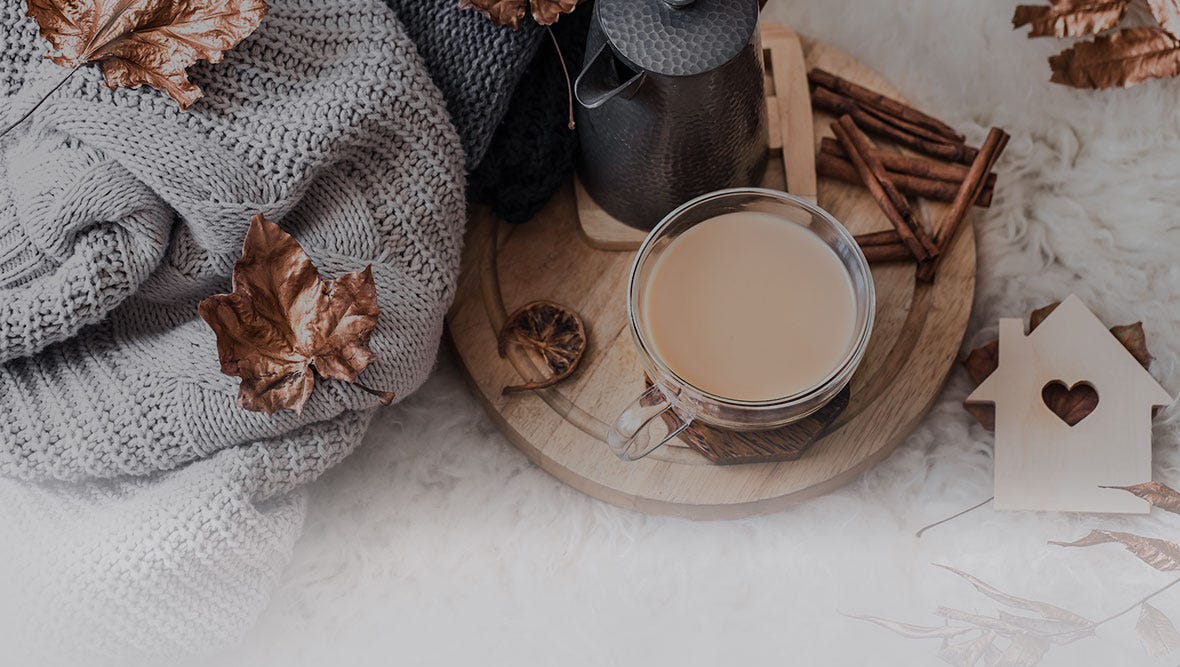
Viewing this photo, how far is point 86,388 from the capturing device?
2.03 feet

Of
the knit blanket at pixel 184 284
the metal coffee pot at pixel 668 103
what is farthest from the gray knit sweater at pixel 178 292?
the metal coffee pot at pixel 668 103

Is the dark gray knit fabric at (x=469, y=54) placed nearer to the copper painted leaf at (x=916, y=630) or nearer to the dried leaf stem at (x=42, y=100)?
the dried leaf stem at (x=42, y=100)

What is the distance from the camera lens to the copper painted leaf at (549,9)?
0.61 meters

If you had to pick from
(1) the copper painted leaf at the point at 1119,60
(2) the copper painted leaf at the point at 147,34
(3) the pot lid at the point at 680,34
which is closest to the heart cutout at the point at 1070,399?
(1) the copper painted leaf at the point at 1119,60

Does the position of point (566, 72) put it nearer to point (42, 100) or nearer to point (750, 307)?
point (750, 307)

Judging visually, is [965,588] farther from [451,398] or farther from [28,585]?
[28,585]

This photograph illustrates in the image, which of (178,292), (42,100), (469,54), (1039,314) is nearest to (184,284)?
(178,292)

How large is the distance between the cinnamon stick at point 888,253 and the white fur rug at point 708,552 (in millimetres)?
89

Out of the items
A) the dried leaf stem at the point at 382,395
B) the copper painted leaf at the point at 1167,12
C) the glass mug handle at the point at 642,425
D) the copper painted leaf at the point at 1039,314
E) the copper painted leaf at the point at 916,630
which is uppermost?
the copper painted leaf at the point at 1167,12

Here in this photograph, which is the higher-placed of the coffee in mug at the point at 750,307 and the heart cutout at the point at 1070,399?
the coffee in mug at the point at 750,307

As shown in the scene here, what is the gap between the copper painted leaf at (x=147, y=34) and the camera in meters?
0.58

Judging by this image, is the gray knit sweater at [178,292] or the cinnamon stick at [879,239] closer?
the gray knit sweater at [178,292]

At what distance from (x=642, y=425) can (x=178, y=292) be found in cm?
31

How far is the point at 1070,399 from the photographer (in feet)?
2.35
